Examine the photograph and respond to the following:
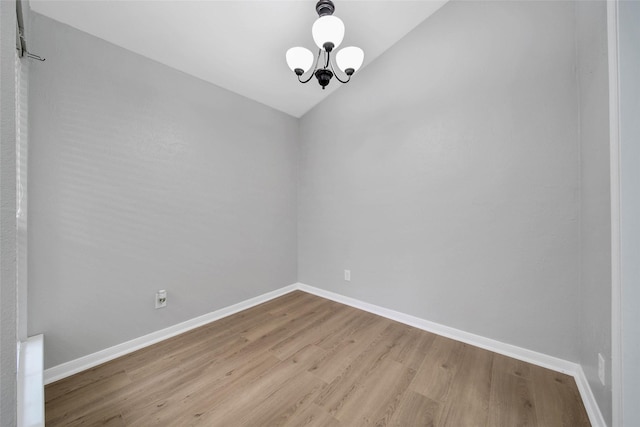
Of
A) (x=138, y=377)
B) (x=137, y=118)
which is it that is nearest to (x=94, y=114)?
(x=137, y=118)

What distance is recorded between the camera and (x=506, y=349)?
1840 mm

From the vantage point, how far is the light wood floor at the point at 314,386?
1304 mm

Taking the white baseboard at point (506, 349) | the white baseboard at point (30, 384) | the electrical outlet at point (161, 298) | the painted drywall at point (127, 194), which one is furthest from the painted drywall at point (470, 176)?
the white baseboard at point (30, 384)

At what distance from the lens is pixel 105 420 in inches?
50.3

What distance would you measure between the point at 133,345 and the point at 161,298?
1.23 feet

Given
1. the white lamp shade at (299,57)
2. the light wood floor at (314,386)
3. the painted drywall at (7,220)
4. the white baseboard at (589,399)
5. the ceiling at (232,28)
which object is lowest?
the light wood floor at (314,386)

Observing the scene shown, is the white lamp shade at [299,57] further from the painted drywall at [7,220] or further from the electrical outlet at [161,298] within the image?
the electrical outlet at [161,298]

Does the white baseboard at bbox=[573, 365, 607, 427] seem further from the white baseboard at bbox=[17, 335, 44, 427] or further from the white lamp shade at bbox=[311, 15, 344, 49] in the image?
the white baseboard at bbox=[17, 335, 44, 427]

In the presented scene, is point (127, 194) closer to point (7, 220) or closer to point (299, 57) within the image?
point (7, 220)

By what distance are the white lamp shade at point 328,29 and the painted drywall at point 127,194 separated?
134 cm

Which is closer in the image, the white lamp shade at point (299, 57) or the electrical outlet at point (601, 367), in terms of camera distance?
the electrical outlet at point (601, 367)

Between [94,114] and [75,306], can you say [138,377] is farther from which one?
[94,114]

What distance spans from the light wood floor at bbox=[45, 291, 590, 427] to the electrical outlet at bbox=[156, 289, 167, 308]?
319 millimetres

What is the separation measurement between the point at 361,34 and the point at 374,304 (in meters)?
2.72
